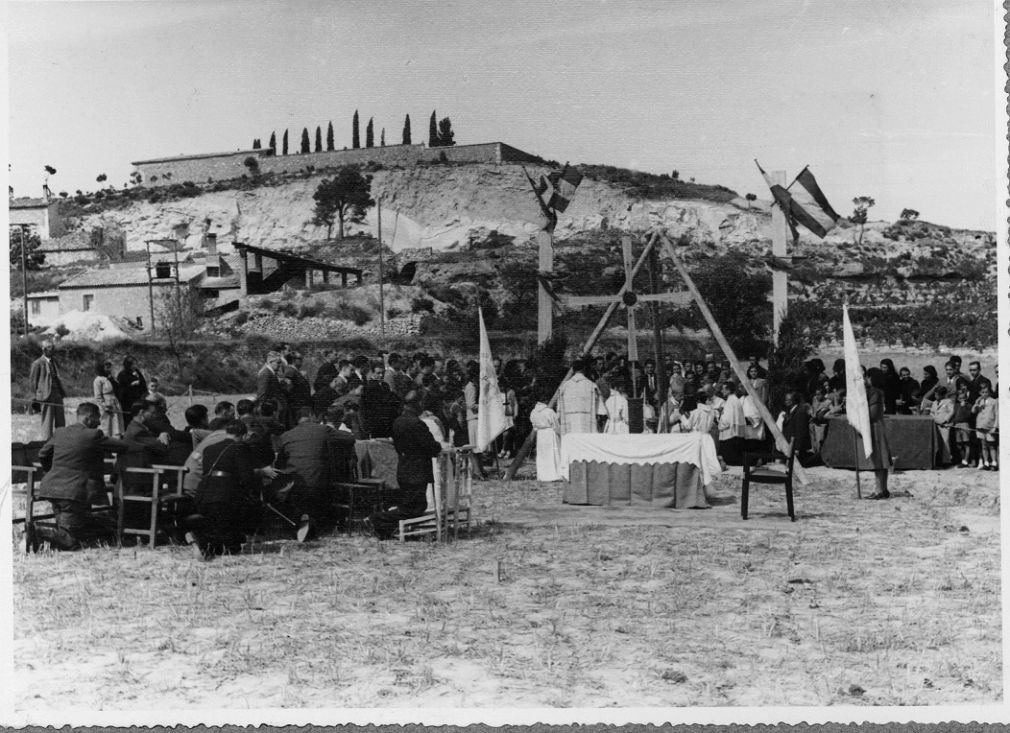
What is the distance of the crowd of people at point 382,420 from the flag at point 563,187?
188 centimetres

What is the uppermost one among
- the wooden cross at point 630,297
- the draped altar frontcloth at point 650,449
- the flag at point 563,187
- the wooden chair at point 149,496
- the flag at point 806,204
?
the flag at point 563,187

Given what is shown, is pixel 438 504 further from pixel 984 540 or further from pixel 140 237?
pixel 140 237

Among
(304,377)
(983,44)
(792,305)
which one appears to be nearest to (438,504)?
(304,377)

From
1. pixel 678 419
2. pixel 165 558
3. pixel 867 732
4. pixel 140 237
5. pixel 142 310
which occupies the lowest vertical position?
pixel 867 732

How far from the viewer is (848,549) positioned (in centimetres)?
948

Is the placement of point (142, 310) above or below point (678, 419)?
above

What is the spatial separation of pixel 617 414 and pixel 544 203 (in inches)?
112

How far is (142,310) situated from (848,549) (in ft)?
28.5

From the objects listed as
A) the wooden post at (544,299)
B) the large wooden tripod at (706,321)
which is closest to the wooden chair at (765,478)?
the large wooden tripod at (706,321)

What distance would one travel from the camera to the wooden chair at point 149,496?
924 cm

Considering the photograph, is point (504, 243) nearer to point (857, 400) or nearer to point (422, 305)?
point (422, 305)

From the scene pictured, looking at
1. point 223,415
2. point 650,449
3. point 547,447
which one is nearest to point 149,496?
point 223,415

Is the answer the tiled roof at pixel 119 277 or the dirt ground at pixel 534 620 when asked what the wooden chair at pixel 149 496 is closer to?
the dirt ground at pixel 534 620

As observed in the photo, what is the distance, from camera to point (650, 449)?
11.1 metres
